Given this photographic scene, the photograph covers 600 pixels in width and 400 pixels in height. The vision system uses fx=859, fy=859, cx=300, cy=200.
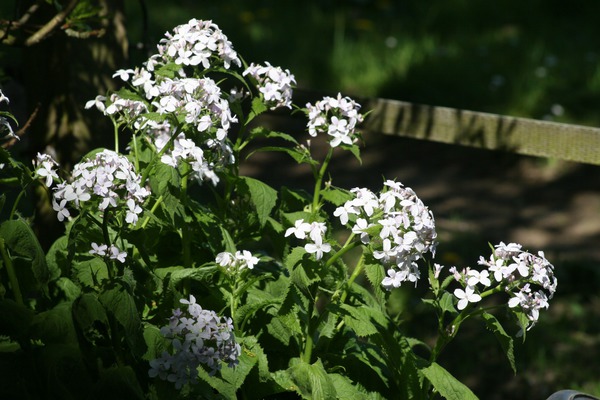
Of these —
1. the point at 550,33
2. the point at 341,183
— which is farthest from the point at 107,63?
the point at 550,33

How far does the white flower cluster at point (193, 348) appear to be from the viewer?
156cm

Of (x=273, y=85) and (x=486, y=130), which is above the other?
(x=273, y=85)

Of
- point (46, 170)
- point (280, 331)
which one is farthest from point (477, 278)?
point (46, 170)

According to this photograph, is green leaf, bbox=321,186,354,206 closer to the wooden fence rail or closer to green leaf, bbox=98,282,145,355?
green leaf, bbox=98,282,145,355

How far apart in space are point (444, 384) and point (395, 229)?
39cm

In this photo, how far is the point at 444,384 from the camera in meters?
1.81

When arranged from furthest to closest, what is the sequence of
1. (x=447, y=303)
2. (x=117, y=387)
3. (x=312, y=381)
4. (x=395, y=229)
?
(x=447, y=303) → (x=312, y=381) → (x=395, y=229) → (x=117, y=387)

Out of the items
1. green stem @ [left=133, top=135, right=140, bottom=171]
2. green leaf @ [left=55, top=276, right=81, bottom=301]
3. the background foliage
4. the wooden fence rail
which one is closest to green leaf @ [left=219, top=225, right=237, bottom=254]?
green stem @ [left=133, top=135, right=140, bottom=171]

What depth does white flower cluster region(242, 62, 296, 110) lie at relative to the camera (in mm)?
1988

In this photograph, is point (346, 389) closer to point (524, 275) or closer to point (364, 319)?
point (364, 319)

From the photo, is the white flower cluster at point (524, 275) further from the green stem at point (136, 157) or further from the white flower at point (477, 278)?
the green stem at point (136, 157)

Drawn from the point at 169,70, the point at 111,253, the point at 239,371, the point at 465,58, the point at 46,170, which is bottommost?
the point at 465,58

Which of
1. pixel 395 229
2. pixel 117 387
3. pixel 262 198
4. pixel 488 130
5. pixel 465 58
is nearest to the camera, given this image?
pixel 117 387

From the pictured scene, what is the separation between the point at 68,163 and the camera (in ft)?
9.32
